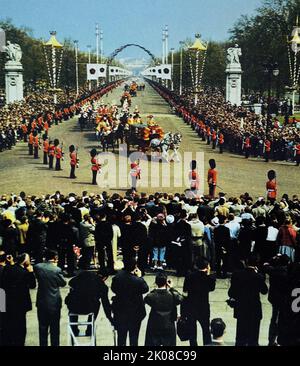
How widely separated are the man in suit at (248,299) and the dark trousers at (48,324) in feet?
8.04

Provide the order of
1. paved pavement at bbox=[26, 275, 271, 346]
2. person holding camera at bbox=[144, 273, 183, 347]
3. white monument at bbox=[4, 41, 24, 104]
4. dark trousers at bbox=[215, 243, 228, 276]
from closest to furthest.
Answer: person holding camera at bbox=[144, 273, 183, 347] → paved pavement at bbox=[26, 275, 271, 346] → dark trousers at bbox=[215, 243, 228, 276] → white monument at bbox=[4, 41, 24, 104]

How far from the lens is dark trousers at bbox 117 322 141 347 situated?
345 inches

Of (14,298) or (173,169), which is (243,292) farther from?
(173,169)

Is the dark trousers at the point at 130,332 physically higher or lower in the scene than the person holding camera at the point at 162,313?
lower

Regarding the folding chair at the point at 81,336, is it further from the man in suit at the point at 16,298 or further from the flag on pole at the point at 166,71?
the flag on pole at the point at 166,71

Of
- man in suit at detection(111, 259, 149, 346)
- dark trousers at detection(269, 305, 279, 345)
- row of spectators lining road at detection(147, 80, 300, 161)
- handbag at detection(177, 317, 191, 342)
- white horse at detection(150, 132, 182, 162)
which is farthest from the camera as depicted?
row of spectators lining road at detection(147, 80, 300, 161)

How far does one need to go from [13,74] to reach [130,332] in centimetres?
4344

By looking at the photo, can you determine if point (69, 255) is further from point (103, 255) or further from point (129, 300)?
point (129, 300)

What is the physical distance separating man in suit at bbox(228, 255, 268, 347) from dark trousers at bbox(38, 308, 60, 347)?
2450 millimetres

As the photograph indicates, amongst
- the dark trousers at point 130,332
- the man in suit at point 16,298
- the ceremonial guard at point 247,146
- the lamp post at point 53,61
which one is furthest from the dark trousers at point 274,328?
the lamp post at point 53,61

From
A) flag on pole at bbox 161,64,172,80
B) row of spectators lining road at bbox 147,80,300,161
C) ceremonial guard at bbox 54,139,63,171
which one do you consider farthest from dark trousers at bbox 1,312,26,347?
flag on pole at bbox 161,64,172,80

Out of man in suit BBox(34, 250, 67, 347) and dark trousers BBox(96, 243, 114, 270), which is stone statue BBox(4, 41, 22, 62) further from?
man in suit BBox(34, 250, 67, 347)

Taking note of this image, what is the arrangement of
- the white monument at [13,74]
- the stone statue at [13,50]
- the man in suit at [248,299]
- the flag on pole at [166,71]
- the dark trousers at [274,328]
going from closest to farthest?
the man in suit at [248,299], the dark trousers at [274,328], the stone statue at [13,50], the white monument at [13,74], the flag on pole at [166,71]

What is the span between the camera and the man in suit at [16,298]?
8.88 m
